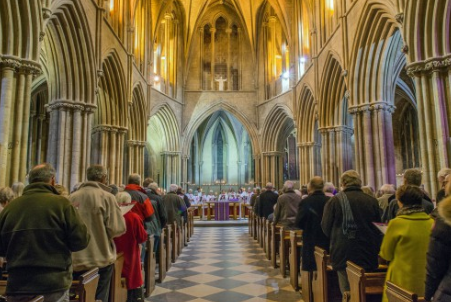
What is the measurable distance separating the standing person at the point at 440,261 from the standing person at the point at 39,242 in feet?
7.57

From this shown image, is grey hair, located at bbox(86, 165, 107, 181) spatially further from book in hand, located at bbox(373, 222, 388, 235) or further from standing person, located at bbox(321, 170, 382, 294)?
book in hand, located at bbox(373, 222, 388, 235)

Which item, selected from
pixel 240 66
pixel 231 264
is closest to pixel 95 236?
pixel 231 264

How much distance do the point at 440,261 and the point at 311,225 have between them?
3.04 m

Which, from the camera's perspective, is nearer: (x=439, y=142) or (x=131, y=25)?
(x=439, y=142)

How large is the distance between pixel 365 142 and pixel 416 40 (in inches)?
172

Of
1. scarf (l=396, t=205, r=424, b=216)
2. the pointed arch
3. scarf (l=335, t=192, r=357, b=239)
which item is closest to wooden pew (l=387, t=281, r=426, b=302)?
scarf (l=396, t=205, r=424, b=216)

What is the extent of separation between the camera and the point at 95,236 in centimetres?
361

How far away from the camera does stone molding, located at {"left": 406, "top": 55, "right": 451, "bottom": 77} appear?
832cm

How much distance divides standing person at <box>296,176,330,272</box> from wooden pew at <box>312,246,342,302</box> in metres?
0.33

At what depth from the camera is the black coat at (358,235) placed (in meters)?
3.81

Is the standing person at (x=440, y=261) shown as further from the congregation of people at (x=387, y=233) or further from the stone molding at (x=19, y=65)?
the stone molding at (x=19, y=65)

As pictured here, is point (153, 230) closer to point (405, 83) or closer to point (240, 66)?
point (405, 83)

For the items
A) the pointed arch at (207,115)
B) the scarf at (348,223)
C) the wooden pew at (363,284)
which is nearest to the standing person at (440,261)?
the wooden pew at (363,284)

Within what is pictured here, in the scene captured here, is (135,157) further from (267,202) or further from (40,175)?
(40,175)
